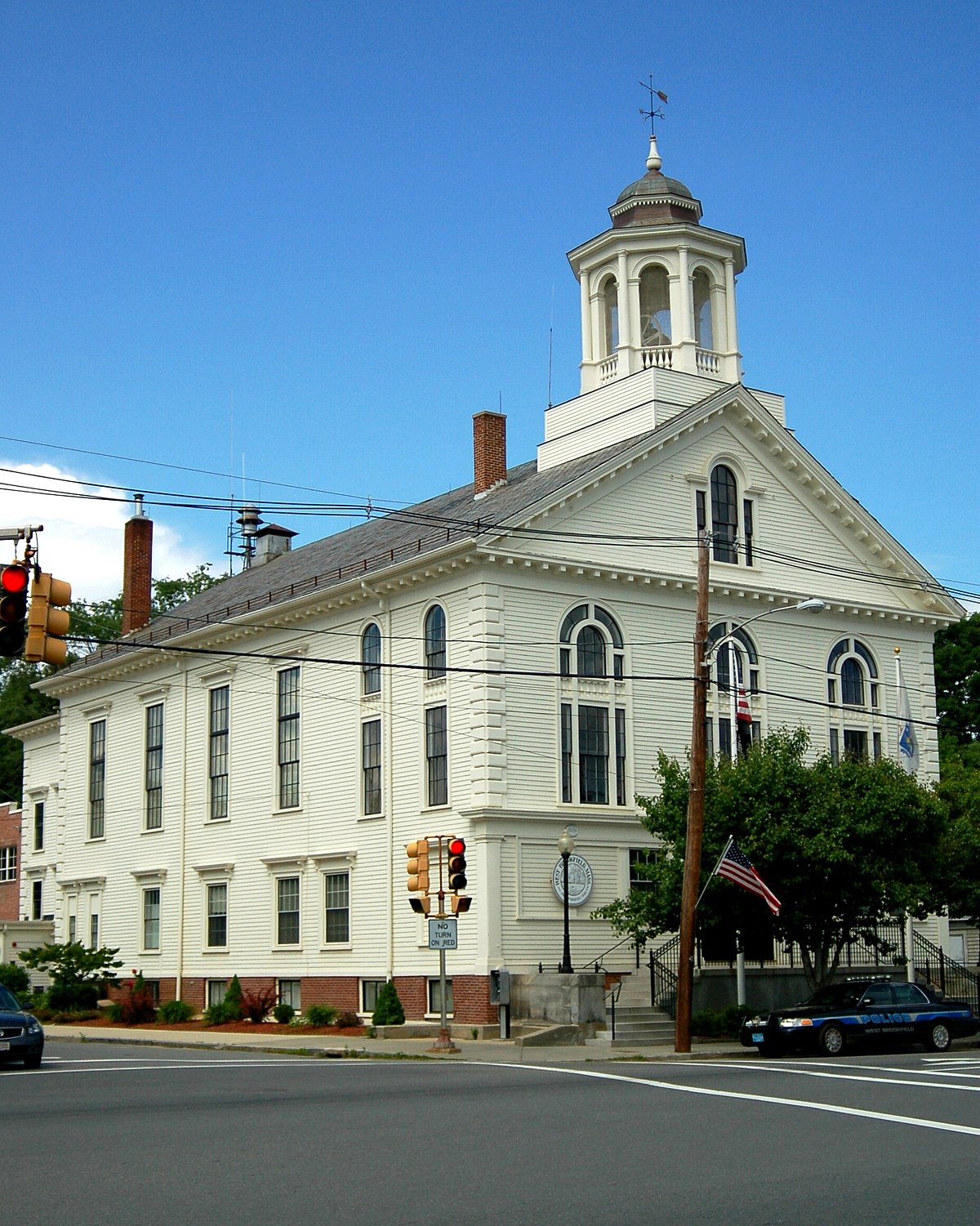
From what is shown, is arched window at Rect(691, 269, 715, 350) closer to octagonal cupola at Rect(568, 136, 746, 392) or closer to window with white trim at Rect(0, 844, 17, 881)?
octagonal cupola at Rect(568, 136, 746, 392)

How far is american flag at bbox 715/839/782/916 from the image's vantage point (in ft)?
98.5

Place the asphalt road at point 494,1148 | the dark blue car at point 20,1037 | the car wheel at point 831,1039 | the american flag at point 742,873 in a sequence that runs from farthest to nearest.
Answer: the american flag at point 742,873 < the car wheel at point 831,1039 < the dark blue car at point 20,1037 < the asphalt road at point 494,1148

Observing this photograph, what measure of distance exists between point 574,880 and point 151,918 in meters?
16.9

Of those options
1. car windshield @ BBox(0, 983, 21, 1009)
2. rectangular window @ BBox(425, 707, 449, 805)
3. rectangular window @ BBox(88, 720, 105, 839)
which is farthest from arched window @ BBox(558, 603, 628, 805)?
rectangular window @ BBox(88, 720, 105, 839)

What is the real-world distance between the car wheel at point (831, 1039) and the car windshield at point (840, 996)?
1.45ft

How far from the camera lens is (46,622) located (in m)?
17.5

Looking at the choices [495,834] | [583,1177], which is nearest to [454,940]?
[495,834]

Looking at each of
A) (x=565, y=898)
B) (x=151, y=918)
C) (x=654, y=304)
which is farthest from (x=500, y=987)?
(x=654, y=304)

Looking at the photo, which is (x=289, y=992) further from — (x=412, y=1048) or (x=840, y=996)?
(x=840, y=996)

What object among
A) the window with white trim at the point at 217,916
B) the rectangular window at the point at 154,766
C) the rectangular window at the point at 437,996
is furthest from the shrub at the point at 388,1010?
the rectangular window at the point at 154,766

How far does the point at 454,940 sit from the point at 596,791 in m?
8.05

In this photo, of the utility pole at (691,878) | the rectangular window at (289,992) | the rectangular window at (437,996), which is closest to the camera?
the utility pole at (691,878)

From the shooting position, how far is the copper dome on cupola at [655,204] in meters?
42.4

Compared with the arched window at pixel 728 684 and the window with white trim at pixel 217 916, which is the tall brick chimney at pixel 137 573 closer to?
the window with white trim at pixel 217 916
